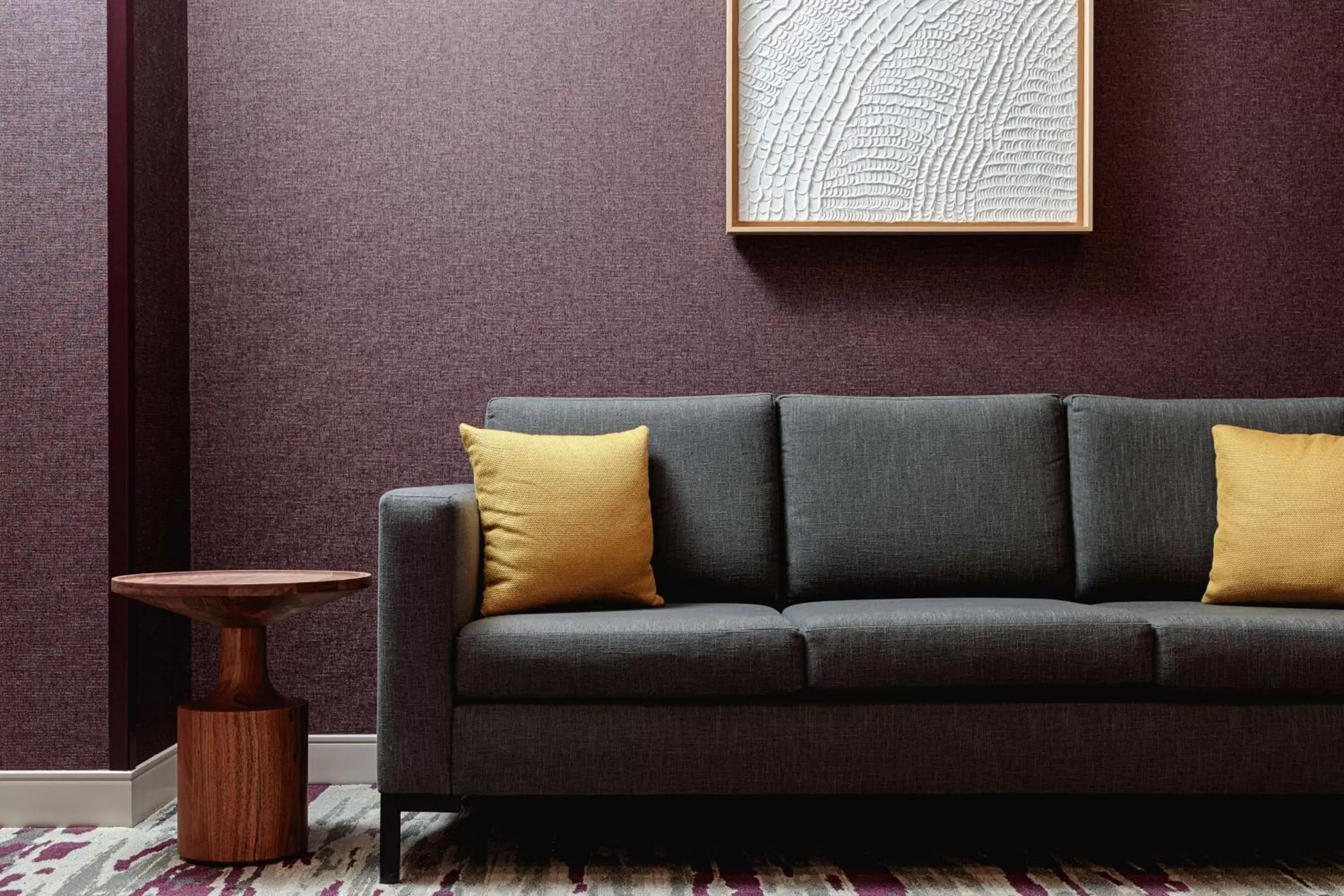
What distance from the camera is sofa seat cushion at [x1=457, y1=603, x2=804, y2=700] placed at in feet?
7.44

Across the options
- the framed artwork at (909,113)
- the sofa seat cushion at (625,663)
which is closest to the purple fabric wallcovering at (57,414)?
the sofa seat cushion at (625,663)

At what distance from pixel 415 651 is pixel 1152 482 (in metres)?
1.73

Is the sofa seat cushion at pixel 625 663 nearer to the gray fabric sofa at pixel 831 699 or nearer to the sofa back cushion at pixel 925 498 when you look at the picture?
the gray fabric sofa at pixel 831 699

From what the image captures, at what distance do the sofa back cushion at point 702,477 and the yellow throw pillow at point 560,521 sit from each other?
14 cm

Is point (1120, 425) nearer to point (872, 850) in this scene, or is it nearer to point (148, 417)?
point (872, 850)

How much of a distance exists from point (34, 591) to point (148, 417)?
466 millimetres

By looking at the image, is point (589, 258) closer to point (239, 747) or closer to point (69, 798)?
point (239, 747)

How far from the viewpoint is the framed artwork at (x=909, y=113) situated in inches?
125

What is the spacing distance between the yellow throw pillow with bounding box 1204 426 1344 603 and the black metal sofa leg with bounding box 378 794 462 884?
66.4 inches

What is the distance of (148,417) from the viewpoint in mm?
2877

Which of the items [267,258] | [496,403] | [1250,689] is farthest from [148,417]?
[1250,689]

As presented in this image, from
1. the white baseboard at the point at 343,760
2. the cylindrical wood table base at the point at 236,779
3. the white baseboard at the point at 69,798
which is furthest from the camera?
the white baseboard at the point at 343,760

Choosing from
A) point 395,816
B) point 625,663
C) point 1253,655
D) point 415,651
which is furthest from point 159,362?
point 1253,655

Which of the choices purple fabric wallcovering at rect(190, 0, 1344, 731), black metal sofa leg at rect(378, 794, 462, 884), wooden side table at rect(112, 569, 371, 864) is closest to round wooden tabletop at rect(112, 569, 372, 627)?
wooden side table at rect(112, 569, 371, 864)
